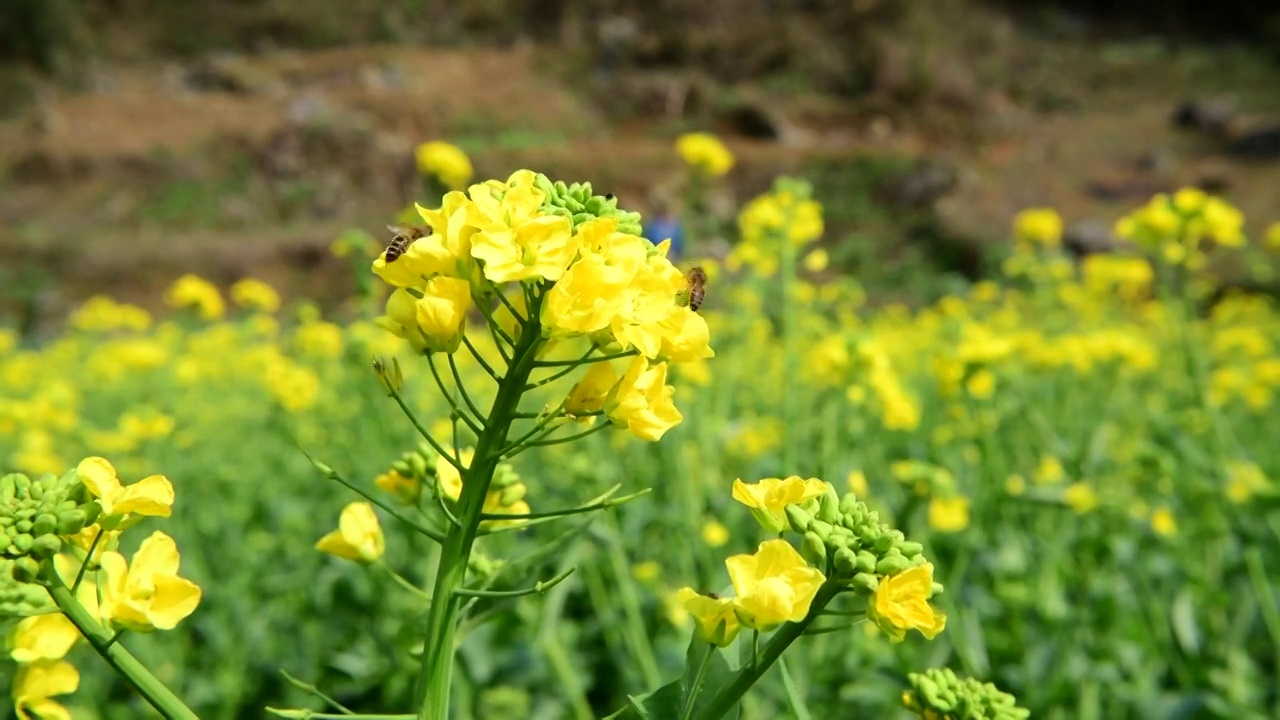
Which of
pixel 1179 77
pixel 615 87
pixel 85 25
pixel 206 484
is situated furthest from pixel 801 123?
pixel 85 25

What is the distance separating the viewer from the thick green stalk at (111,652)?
2.27 feet

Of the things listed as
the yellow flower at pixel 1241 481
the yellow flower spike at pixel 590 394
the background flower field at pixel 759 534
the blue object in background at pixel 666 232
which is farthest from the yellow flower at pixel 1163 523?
the yellow flower spike at pixel 590 394

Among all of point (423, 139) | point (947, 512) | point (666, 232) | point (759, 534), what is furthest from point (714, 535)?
point (423, 139)

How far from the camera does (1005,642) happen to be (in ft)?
7.50

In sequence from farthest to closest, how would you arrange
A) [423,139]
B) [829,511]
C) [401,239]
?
[423,139], [401,239], [829,511]

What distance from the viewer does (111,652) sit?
0.71 meters

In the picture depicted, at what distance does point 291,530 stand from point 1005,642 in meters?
2.19

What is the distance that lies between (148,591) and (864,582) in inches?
22.1

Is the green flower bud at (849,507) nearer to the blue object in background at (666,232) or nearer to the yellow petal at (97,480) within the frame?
the yellow petal at (97,480)

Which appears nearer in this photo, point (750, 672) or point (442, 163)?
point (750, 672)

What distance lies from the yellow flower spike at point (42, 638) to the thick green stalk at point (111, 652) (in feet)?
0.21

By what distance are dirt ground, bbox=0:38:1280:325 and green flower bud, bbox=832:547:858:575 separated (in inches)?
477

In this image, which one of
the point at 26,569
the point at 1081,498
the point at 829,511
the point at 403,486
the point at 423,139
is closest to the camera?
the point at 26,569

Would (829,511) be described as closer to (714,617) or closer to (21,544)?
(714,617)
